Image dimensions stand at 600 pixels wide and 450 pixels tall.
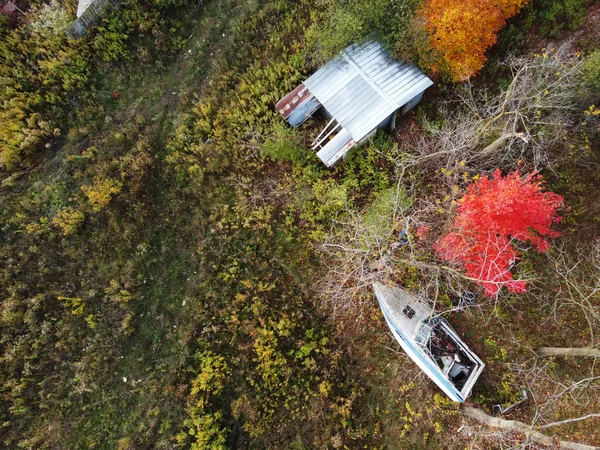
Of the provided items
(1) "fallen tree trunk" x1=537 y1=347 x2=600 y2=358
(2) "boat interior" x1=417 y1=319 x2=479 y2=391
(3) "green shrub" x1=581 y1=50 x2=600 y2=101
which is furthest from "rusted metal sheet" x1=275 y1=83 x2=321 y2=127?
(1) "fallen tree trunk" x1=537 y1=347 x2=600 y2=358

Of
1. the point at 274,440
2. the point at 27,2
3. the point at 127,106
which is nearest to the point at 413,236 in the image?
the point at 274,440

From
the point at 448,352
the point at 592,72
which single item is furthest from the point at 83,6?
the point at 448,352

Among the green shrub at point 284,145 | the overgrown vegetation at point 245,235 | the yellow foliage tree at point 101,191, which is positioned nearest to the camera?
the overgrown vegetation at point 245,235

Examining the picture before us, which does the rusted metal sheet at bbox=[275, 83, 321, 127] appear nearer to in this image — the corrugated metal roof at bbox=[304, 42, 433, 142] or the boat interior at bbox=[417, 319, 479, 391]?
the corrugated metal roof at bbox=[304, 42, 433, 142]

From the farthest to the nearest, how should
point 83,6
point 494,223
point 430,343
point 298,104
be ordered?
point 83,6
point 298,104
point 430,343
point 494,223

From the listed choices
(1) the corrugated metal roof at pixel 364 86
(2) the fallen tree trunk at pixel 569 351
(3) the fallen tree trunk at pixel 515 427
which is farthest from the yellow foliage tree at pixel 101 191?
(2) the fallen tree trunk at pixel 569 351

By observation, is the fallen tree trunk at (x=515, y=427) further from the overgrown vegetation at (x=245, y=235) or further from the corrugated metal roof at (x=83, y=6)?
the corrugated metal roof at (x=83, y=6)

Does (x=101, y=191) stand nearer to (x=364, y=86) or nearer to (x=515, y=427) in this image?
(x=364, y=86)
